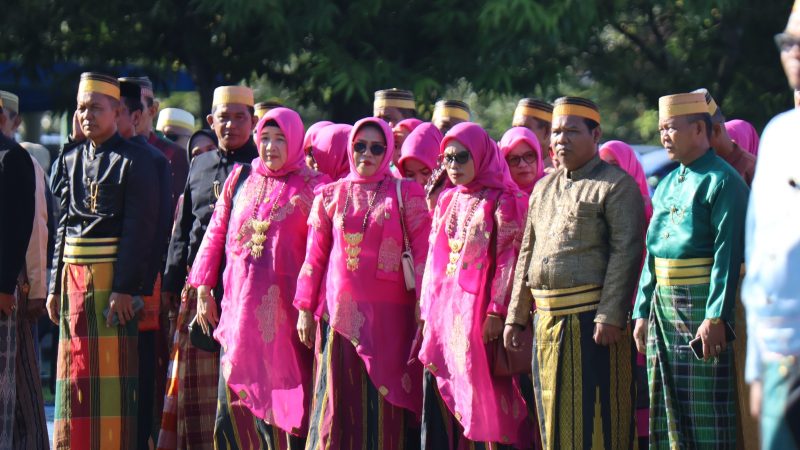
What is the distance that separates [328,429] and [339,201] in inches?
44.5

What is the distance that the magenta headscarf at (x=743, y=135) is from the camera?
848 centimetres

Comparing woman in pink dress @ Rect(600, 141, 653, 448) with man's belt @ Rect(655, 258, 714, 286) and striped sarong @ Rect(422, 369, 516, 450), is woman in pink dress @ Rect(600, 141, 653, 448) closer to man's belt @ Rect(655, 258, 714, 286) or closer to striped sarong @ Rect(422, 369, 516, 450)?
striped sarong @ Rect(422, 369, 516, 450)

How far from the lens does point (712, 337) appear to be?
21.0 ft

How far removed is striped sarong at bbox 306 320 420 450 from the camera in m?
7.43

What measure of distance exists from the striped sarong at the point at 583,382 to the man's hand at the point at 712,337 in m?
0.49

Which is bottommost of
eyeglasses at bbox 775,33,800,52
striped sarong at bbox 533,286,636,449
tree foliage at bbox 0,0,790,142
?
striped sarong at bbox 533,286,636,449

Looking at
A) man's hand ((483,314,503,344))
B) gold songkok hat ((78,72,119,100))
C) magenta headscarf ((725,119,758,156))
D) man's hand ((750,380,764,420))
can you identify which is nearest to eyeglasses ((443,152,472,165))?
man's hand ((483,314,503,344))

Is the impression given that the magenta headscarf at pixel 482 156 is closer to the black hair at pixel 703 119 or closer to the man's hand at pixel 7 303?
the black hair at pixel 703 119

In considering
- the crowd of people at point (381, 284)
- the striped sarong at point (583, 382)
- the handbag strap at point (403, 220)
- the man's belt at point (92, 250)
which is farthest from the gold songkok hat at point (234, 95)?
the striped sarong at point (583, 382)

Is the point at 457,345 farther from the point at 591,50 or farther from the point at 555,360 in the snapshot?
the point at 591,50

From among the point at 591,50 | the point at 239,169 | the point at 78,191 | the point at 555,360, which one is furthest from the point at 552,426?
the point at 591,50

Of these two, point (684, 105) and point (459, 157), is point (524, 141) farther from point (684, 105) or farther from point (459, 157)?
point (684, 105)

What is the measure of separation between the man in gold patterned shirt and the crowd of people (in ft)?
0.03

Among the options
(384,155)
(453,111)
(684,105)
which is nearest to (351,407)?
(384,155)
